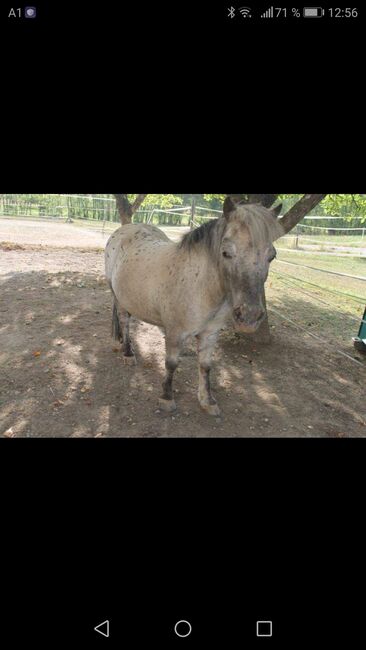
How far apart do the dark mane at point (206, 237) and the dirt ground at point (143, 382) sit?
186 cm

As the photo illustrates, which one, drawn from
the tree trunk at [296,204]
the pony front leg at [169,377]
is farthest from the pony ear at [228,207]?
the tree trunk at [296,204]

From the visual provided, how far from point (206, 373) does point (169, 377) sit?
43 cm

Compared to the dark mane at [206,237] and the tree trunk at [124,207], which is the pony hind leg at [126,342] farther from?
the tree trunk at [124,207]

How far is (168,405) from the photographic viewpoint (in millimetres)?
3863

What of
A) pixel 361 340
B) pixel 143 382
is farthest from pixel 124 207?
pixel 361 340

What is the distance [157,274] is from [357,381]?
3251mm

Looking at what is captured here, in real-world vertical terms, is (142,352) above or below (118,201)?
below

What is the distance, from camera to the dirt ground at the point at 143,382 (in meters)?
3.62

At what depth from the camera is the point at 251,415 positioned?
3.88 meters

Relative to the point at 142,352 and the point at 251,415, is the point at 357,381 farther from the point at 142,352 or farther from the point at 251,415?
the point at 142,352

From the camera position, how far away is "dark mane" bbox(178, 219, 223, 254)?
3002 mm
